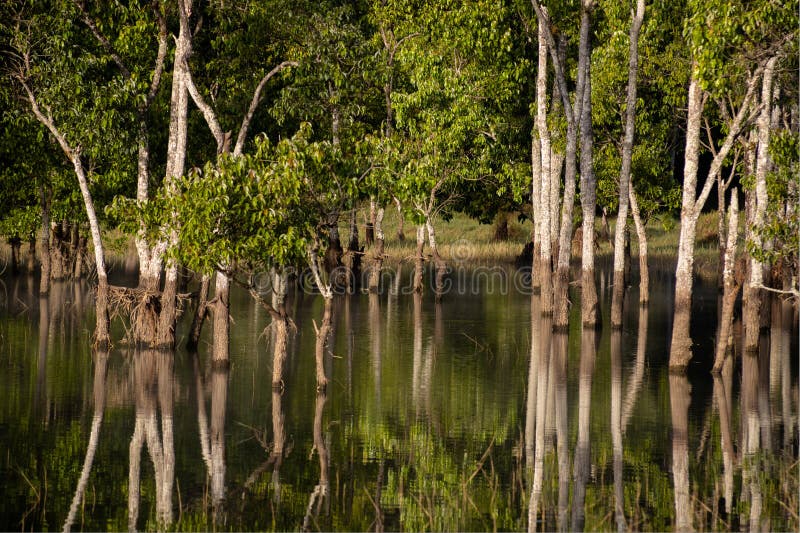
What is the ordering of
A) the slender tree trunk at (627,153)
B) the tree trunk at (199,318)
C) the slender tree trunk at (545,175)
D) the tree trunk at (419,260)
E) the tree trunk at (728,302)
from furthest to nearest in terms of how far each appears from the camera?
1. the tree trunk at (419,260)
2. the slender tree trunk at (545,175)
3. the slender tree trunk at (627,153)
4. the tree trunk at (199,318)
5. the tree trunk at (728,302)

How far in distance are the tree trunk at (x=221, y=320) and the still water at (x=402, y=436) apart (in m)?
0.56

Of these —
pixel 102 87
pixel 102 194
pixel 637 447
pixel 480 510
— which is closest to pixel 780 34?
pixel 637 447

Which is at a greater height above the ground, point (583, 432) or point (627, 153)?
point (627, 153)

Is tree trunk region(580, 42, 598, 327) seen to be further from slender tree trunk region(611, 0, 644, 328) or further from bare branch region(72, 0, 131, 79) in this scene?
bare branch region(72, 0, 131, 79)

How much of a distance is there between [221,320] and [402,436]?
8.85 m

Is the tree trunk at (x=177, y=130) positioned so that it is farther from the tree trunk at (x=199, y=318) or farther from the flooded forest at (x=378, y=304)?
the tree trunk at (x=199, y=318)

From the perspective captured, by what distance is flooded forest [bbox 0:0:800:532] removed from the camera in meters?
18.6

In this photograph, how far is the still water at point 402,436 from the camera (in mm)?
17047

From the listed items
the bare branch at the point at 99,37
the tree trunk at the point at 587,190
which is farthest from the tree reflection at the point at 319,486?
the tree trunk at the point at 587,190

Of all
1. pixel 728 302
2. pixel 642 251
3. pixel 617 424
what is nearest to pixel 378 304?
pixel 642 251

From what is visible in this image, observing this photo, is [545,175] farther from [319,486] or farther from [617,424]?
[319,486]

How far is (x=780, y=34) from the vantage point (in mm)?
26766

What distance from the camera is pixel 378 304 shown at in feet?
168

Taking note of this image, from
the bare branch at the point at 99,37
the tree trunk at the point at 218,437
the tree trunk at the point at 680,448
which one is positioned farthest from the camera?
the bare branch at the point at 99,37
